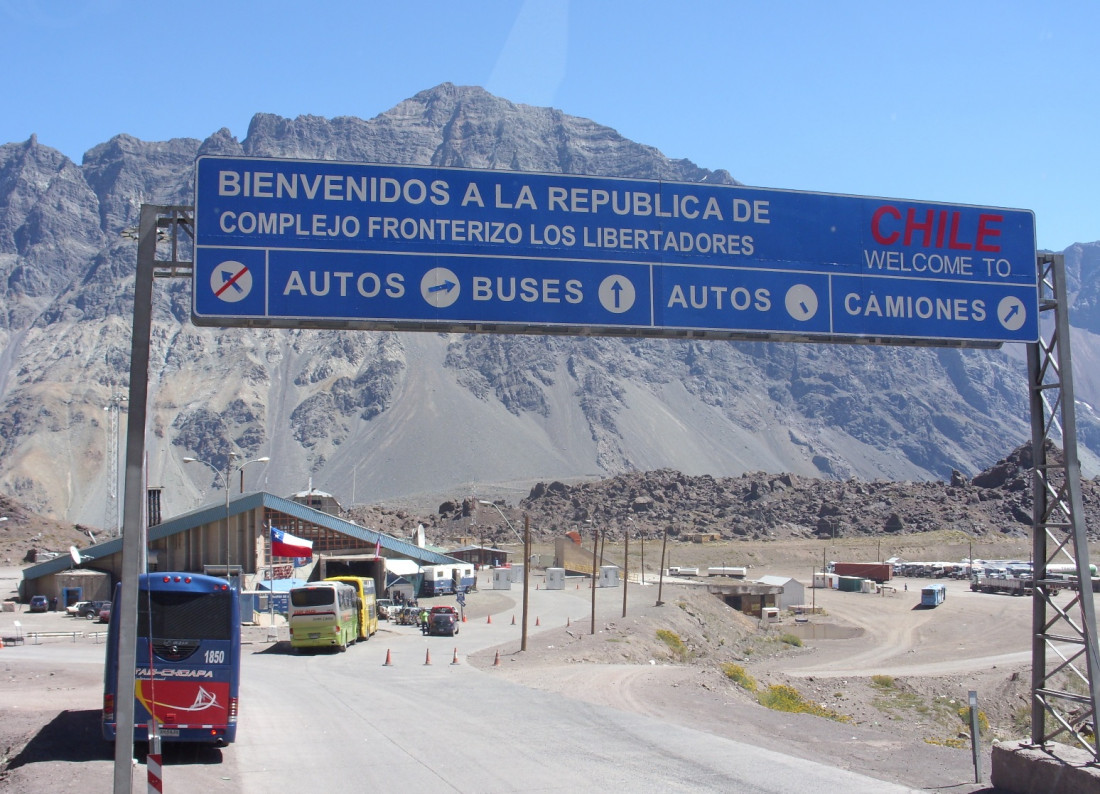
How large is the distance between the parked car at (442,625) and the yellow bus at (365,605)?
247cm

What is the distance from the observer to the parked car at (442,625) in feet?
134

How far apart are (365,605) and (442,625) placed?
3.52 meters

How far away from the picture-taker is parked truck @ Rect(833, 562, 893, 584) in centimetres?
9050

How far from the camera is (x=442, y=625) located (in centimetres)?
4097

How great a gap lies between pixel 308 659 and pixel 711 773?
21109 millimetres

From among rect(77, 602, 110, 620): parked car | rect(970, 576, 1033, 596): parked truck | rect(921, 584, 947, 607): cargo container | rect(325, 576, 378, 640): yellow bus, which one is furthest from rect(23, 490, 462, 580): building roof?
rect(970, 576, 1033, 596): parked truck

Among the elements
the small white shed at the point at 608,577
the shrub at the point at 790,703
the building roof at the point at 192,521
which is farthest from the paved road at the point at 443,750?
the small white shed at the point at 608,577

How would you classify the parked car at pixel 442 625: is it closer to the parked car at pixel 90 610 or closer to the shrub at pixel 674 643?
the shrub at pixel 674 643

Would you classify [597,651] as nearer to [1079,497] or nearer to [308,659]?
[308,659]

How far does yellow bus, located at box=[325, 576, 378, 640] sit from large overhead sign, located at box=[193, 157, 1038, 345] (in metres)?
28.4

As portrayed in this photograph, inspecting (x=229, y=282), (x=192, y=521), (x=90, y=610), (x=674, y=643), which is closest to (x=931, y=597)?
(x=674, y=643)

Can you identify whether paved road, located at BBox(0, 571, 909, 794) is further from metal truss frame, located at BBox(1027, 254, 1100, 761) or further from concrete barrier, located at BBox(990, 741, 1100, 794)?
metal truss frame, located at BBox(1027, 254, 1100, 761)

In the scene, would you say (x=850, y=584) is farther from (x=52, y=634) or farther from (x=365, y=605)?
(x=52, y=634)

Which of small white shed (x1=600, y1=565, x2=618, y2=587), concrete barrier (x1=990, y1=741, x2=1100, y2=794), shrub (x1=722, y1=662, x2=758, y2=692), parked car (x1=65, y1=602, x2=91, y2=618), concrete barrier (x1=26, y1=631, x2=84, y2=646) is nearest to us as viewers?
concrete barrier (x1=990, y1=741, x2=1100, y2=794)
